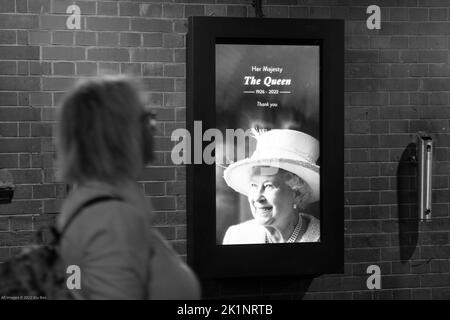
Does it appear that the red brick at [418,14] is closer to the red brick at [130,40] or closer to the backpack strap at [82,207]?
the red brick at [130,40]

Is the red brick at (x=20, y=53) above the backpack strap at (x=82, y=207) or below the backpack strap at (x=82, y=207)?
above

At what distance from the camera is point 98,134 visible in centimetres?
205

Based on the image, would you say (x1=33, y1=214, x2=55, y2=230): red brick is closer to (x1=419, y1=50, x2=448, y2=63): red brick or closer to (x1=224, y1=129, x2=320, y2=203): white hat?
(x1=224, y1=129, x2=320, y2=203): white hat

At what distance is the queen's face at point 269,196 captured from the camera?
5.43 m

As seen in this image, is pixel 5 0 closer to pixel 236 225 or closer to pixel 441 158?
pixel 236 225

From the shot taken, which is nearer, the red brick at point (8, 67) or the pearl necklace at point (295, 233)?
the red brick at point (8, 67)

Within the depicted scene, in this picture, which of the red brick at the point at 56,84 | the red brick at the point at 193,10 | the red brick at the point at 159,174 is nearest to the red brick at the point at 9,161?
the red brick at the point at 56,84

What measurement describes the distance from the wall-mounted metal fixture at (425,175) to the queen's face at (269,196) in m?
1.02

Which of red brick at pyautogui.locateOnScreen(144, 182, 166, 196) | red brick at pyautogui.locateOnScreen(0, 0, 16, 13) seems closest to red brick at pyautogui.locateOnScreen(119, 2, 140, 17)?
red brick at pyautogui.locateOnScreen(0, 0, 16, 13)

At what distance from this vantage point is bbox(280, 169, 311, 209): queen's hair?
17.9 feet

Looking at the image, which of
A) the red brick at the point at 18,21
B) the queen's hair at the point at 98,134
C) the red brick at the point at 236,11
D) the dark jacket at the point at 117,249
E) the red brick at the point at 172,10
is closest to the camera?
the dark jacket at the point at 117,249

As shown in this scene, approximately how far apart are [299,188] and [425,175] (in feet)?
3.26

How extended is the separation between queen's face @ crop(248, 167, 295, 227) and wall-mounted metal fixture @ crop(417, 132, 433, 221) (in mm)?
1018

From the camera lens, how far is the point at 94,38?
544cm
